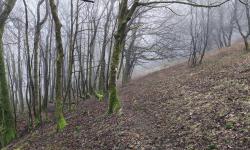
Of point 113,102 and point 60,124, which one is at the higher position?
point 113,102

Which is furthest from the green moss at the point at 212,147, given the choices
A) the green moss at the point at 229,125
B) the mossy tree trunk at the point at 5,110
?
the mossy tree trunk at the point at 5,110

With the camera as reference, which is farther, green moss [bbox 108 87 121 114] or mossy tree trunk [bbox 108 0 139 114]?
green moss [bbox 108 87 121 114]

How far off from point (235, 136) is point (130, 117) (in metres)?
5.41

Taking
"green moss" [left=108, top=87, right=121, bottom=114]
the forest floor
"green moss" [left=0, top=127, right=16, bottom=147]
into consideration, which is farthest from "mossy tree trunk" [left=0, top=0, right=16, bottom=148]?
"green moss" [left=108, top=87, right=121, bottom=114]

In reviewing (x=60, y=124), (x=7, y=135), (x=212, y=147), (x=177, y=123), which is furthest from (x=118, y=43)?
(x=7, y=135)

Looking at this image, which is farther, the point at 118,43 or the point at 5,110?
the point at 5,110

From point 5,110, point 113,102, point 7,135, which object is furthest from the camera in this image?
point 7,135

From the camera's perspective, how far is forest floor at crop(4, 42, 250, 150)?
8.37 m

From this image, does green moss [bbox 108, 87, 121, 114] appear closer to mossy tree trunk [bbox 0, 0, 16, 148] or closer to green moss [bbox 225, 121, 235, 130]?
mossy tree trunk [bbox 0, 0, 16, 148]

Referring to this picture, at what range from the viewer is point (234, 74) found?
49.2 feet

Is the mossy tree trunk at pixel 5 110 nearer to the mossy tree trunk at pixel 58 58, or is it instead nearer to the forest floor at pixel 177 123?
the forest floor at pixel 177 123

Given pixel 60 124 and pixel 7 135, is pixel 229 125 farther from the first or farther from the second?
pixel 7 135

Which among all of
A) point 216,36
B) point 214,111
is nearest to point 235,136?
point 214,111

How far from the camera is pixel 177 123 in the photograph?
34.1 feet
